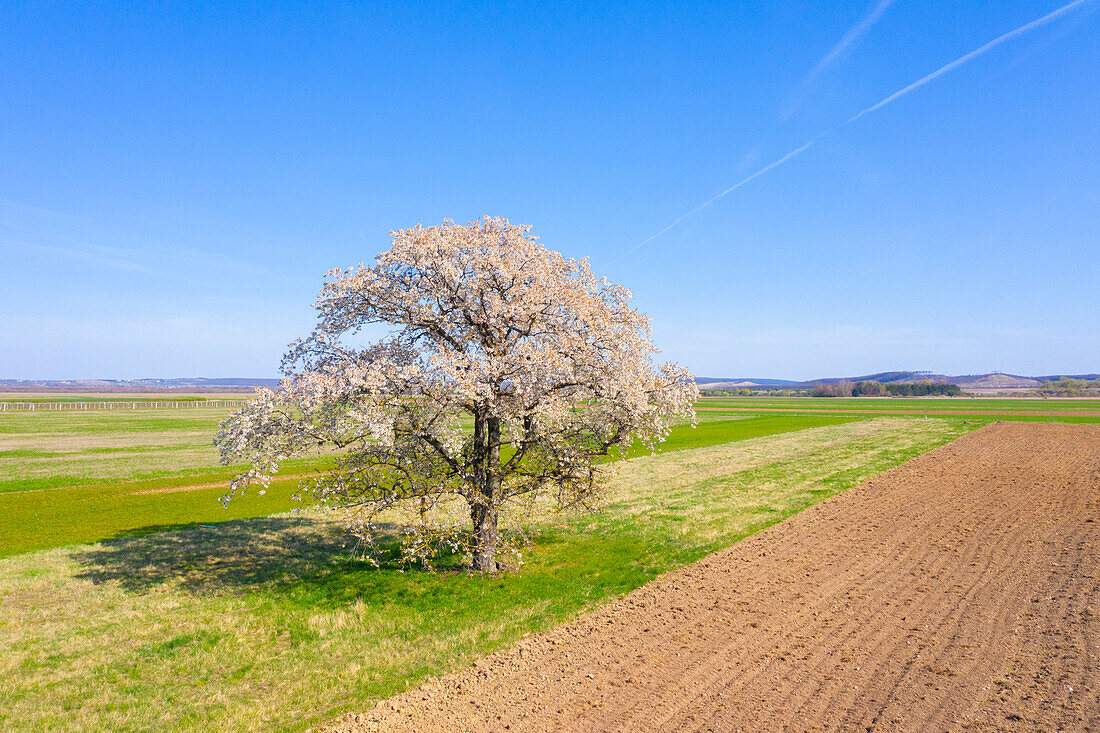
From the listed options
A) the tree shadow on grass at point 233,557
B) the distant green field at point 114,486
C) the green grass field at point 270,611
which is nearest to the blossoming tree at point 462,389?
the green grass field at point 270,611

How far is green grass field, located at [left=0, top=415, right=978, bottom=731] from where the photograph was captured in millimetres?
9633

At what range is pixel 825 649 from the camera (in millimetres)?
11062

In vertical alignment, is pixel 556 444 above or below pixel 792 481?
above

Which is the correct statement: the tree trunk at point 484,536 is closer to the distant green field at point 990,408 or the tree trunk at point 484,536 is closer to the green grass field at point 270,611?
the green grass field at point 270,611

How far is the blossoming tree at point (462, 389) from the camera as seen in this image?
44.4ft

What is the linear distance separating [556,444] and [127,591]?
11992mm

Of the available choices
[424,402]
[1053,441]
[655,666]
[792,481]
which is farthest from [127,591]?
[1053,441]

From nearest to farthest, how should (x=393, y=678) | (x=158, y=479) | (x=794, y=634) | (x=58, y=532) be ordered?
(x=393, y=678)
(x=794, y=634)
(x=58, y=532)
(x=158, y=479)

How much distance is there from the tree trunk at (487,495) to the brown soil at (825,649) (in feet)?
12.7

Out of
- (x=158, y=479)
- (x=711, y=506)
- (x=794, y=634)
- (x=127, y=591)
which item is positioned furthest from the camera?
(x=158, y=479)

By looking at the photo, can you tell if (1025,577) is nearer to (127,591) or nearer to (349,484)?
(349,484)

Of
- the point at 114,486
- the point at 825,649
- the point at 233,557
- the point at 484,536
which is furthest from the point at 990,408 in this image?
the point at 114,486

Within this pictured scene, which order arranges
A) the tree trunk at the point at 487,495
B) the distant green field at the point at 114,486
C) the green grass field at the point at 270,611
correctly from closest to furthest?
1. the green grass field at the point at 270,611
2. the tree trunk at the point at 487,495
3. the distant green field at the point at 114,486

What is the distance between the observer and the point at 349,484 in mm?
14773
